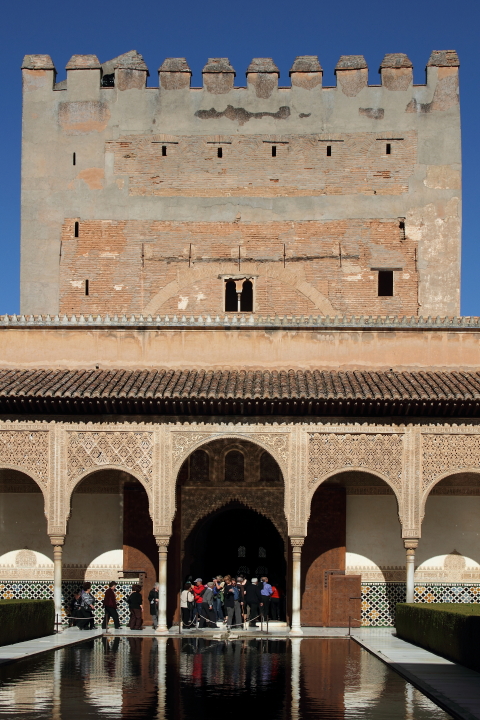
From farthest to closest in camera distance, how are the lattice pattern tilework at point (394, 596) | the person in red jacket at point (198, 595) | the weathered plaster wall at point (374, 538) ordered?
the weathered plaster wall at point (374, 538), the lattice pattern tilework at point (394, 596), the person in red jacket at point (198, 595)

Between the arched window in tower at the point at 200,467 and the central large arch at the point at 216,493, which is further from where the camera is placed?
the arched window in tower at the point at 200,467

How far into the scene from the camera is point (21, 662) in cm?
1202

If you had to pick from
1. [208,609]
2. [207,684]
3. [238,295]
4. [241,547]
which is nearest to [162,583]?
[208,609]

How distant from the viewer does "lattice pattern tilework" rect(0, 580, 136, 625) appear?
17.2 m

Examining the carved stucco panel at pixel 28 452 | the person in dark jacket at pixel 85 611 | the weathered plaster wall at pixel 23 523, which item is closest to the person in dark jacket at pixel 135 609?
the person in dark jacket at pixel 85 611

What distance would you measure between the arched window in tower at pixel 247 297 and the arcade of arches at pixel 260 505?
16.6ft

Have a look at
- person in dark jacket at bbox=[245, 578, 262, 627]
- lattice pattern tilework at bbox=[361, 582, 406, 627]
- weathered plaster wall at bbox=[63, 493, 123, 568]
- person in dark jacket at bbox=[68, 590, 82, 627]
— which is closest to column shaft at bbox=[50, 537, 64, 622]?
person in dark jacket at bbox=[68, 590, 82, 627]

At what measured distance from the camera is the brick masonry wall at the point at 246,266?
22016 millimetres

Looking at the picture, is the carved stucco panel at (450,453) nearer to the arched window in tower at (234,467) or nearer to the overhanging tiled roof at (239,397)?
the overhanging tiled roof at (239,397)

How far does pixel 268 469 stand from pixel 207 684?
7.61 metres

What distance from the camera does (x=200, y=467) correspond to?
1773 centimetres

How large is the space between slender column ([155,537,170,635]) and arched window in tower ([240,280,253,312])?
7.04 metres

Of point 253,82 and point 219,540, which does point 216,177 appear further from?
point 219,540

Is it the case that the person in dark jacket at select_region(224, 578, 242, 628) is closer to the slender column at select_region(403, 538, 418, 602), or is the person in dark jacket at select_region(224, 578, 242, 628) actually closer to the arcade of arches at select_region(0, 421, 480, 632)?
the arcade of arches at select_region(0, 421, 480, 632)
